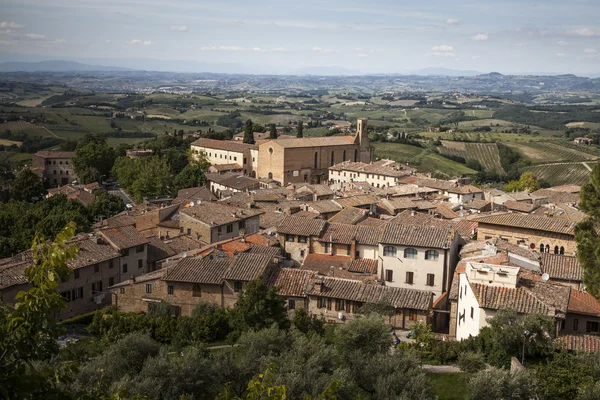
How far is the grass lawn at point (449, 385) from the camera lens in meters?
18.6

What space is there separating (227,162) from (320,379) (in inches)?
2798

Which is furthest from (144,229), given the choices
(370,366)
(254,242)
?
(370,366)

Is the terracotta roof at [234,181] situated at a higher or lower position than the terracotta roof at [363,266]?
lower

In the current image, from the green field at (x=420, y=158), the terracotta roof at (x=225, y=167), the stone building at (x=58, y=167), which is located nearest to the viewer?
the terracotta roof at (x=225, y=167)

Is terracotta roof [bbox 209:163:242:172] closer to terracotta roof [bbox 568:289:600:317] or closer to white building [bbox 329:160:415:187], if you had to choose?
white building [bbox 329:160:415:187]

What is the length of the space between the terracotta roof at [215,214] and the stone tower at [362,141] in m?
47.0

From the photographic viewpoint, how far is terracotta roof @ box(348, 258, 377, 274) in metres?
31.0

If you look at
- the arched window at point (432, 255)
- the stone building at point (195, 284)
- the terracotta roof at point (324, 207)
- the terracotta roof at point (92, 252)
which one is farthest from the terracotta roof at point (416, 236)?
the terracotta roof at point (92, 252)

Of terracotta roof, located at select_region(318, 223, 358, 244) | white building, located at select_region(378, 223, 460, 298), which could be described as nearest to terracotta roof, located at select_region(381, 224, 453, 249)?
white building, located at select_region(378, 223, 460, 298)

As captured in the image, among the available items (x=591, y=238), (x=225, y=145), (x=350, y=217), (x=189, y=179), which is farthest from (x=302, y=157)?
(x=591, y=238)

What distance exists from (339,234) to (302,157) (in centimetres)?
4843

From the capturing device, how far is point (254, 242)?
36.1 meters

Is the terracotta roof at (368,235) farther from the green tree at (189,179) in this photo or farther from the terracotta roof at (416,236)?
the green tree at (189,179)

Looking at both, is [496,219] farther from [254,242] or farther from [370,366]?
[370,366]
